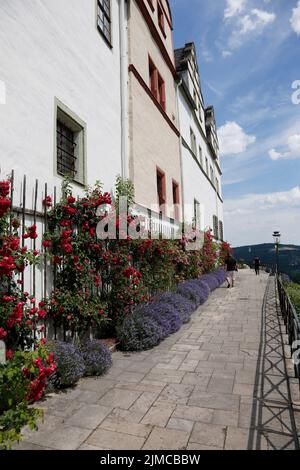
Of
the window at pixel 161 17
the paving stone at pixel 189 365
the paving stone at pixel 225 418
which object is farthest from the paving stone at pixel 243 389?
the window at pixel 161 17

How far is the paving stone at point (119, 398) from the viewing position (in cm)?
341

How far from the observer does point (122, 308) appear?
604 cm

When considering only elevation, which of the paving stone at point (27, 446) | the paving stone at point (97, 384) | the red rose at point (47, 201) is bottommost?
the paving stone at point (97, 384)

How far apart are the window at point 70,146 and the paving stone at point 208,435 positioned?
4.33 meters

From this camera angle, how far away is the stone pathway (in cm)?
272

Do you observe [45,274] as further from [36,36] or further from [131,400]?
[36,36]

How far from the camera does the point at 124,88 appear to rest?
314 inches

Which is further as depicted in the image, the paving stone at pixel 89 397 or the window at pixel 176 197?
the window at pixel 176 197

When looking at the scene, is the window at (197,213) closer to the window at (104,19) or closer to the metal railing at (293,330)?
the window at (104,19)

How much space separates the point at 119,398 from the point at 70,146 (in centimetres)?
446

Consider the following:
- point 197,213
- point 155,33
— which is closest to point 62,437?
point 155,33

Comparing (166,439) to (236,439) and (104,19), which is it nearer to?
(236,439)

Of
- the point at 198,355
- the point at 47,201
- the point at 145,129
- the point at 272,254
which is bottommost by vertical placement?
the point at 198,355
